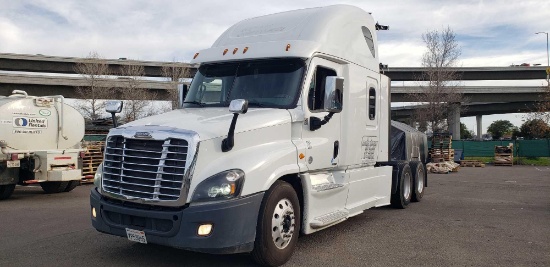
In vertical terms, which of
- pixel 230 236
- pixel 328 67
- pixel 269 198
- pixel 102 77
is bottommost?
pixel 230 236

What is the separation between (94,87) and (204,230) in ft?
127

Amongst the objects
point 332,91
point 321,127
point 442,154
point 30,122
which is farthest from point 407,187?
point 442,154

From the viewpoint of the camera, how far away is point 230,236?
5.23m

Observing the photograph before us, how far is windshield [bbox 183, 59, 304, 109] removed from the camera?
655 centimetres

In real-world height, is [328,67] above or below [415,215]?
above

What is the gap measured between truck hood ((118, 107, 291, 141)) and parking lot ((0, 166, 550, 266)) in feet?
5.77

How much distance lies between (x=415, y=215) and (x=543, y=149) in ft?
108

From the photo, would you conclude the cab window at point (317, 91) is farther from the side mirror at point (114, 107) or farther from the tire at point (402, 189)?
the tire at point (402, 189)

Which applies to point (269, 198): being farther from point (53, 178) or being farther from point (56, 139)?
point (56, 139)

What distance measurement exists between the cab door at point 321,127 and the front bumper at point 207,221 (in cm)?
138

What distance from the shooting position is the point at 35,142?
13141 mm

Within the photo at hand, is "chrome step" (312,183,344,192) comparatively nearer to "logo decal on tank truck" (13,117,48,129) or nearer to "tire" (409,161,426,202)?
"tire" (409,161,426,202)

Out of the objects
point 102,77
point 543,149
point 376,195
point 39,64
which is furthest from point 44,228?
point 39,64

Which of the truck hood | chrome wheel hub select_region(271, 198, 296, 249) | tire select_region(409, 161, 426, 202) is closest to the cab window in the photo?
the truck hood
